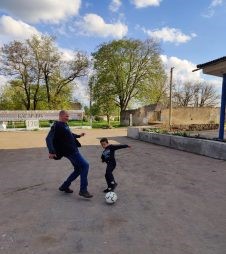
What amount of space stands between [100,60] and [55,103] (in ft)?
29.1

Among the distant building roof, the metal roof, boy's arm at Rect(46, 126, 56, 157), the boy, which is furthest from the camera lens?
the distant building roof

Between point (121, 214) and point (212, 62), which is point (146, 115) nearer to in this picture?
point (212, 62)

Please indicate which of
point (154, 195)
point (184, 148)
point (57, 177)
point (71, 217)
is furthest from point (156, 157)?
point (71, 217)

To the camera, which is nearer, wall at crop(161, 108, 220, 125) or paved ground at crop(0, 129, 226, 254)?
paved ground at crop(0, 129, 226, 254)

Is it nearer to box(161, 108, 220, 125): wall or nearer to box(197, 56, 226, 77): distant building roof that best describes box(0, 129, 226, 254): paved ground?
box(197, 56, 226, 77): distant building roof

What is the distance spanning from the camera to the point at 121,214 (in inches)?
205

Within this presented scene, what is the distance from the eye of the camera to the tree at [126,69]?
42.9 m

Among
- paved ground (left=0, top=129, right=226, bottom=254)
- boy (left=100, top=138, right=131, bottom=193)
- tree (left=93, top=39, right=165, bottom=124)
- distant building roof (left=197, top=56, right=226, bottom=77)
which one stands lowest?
paved ground (left=0, top=129, right=226, bottom=254)

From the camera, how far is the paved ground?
401cm

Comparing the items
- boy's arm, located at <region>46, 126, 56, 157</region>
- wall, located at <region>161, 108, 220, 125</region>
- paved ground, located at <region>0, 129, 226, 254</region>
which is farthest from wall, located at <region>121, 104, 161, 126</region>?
boy's arm, located at <region>46, 126, 56, 157</region>

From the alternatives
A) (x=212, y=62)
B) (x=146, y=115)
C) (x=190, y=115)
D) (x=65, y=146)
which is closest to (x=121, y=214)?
(x=65, y=146)

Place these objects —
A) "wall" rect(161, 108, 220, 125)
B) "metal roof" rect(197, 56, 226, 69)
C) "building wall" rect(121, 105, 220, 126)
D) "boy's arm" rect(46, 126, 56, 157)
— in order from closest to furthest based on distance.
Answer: "boy's arm" rect(46, 126, 56, 157)
"metal roof" rect(197, 56, 226, 69)
"wall" rect(161, 108, 220, 125)
"building wall" rect(121, 105, 220, 126)

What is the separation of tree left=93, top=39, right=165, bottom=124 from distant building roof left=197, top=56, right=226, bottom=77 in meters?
29.4

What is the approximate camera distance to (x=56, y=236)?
4305 mm
